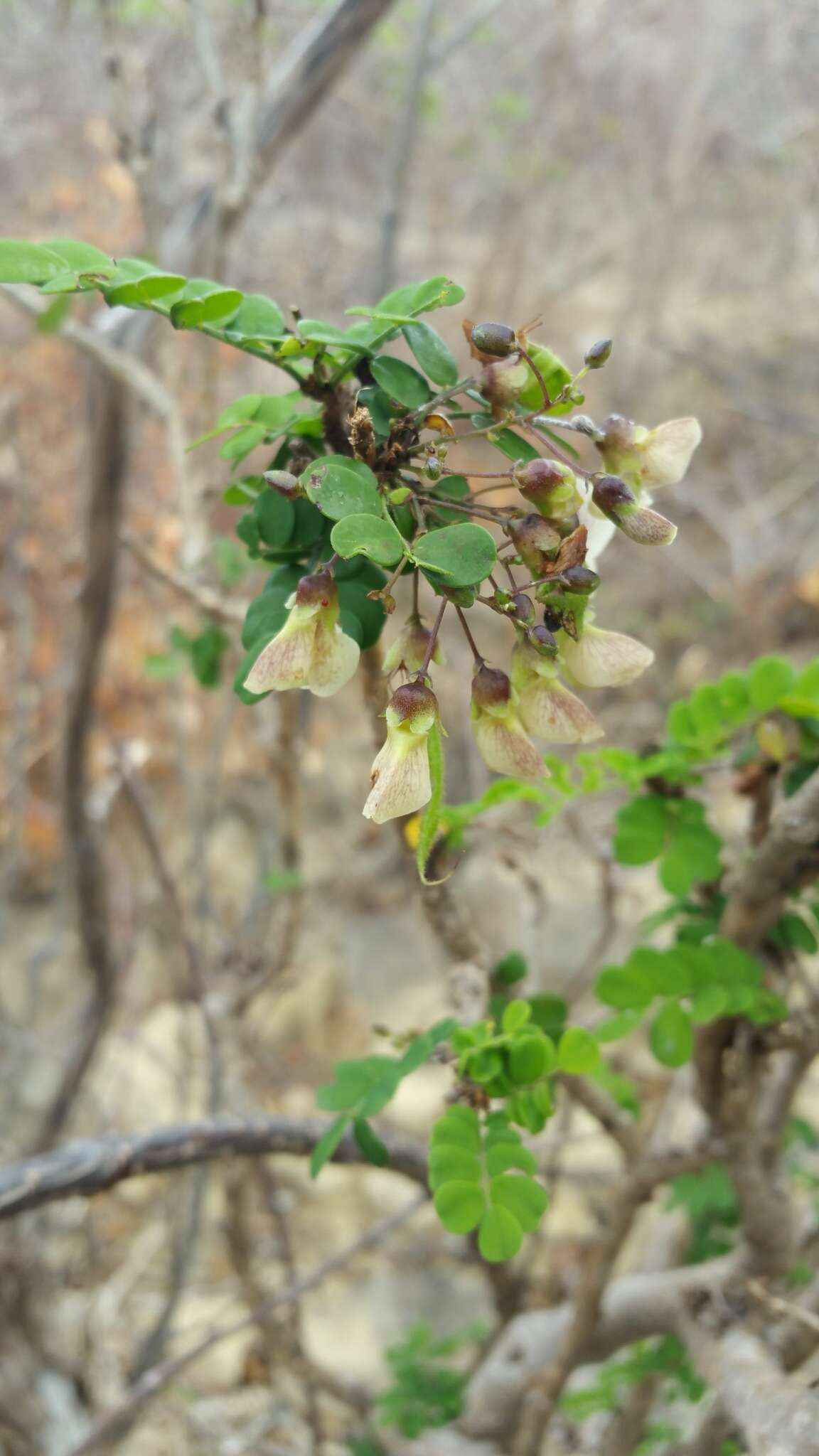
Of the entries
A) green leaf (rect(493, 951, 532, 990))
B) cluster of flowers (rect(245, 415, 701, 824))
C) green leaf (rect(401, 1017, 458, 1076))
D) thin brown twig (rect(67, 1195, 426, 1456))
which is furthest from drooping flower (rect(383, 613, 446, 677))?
thin brown twig (rect(67, 1195, 426, 1456))

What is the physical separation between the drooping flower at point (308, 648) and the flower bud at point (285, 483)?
0.11ft

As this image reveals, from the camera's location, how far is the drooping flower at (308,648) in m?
0.37

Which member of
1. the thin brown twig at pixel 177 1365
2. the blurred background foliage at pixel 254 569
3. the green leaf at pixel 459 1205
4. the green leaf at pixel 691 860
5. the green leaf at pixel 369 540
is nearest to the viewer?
the green leaf at pixel 369 540

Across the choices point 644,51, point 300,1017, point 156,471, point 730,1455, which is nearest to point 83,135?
point 156,471

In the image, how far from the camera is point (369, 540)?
0.33 meters

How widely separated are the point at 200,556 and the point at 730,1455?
2.80 feet

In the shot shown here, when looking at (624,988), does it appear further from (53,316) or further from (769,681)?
(53,316)

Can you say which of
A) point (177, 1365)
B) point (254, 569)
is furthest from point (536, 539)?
point (177, 1365)

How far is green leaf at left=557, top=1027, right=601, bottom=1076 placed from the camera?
1.60 ft

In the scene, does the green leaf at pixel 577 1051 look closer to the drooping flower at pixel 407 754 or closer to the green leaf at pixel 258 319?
the drooping flower at pixel 407 754

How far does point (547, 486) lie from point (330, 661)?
11 cm

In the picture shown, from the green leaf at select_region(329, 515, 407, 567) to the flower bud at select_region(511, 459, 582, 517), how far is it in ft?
0.19

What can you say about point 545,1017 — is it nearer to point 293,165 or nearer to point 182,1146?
point 182,1146

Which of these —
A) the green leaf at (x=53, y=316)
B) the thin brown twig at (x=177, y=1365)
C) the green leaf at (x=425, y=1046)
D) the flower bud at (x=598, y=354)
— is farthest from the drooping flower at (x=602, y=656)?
the thin brown twig at (x=177, y=1365)
